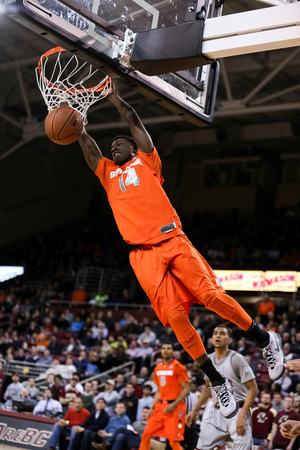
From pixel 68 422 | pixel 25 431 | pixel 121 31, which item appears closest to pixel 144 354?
pixel 25 431

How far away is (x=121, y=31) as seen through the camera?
4793mm

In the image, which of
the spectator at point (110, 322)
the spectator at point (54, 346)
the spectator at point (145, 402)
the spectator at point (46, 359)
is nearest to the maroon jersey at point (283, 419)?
the spectator at point (145, 402)

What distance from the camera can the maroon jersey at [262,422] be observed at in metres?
8.77

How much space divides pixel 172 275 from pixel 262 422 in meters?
4.68

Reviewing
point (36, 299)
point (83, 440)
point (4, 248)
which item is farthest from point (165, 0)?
point (4, 248)

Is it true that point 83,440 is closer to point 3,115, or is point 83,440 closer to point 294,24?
point 294,24

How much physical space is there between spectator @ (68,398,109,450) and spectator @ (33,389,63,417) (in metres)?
1.71

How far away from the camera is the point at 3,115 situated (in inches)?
806

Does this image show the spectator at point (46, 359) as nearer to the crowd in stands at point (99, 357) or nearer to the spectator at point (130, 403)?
the crowd in stands at point (99, 357)

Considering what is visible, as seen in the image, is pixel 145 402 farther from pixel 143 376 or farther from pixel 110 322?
pixel 110 322

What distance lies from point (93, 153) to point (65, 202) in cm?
2082

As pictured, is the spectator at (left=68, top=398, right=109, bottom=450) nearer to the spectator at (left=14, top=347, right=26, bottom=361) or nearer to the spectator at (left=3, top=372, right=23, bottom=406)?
the spectator at (left=3, top=372, right=23, bottom=406)

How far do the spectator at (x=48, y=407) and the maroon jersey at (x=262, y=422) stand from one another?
4012 mm

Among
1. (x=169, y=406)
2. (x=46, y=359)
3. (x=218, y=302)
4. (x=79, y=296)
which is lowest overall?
(x=169, y=406)
